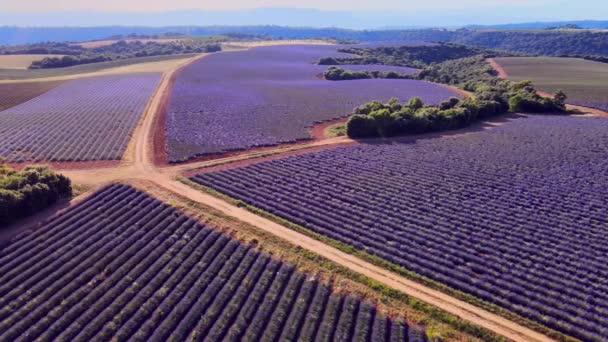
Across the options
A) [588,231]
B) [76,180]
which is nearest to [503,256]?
[588,231]

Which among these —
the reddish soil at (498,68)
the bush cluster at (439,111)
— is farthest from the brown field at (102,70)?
the reddish soil at (498,68)

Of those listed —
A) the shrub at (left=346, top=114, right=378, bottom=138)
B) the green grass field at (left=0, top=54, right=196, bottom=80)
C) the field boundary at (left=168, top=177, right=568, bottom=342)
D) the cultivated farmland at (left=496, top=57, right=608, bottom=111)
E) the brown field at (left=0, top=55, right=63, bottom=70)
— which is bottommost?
the field boundary at (left=168, top=177, right=568, bottom=342)

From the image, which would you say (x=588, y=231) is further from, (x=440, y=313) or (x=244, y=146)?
(x=244, y=146)

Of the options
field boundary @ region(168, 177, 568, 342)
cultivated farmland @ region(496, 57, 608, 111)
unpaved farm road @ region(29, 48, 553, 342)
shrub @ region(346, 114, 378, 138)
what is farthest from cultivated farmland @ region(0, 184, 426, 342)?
cultivated farmland @ region(496, 57, 608, 111)

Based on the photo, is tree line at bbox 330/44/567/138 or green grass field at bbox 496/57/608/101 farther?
green grass field at bbox 496/57/608/101

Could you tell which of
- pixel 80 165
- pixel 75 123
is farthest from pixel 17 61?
pixel 80 165

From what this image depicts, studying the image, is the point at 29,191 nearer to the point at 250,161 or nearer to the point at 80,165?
the point at 80,165

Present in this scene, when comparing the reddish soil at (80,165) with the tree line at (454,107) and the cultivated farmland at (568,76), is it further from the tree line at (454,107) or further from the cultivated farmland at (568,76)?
the cultivated farmland at (568,76)

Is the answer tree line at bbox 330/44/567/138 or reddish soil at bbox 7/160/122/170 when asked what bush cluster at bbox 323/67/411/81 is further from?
reddish soil at bbox 7/160/122/170
